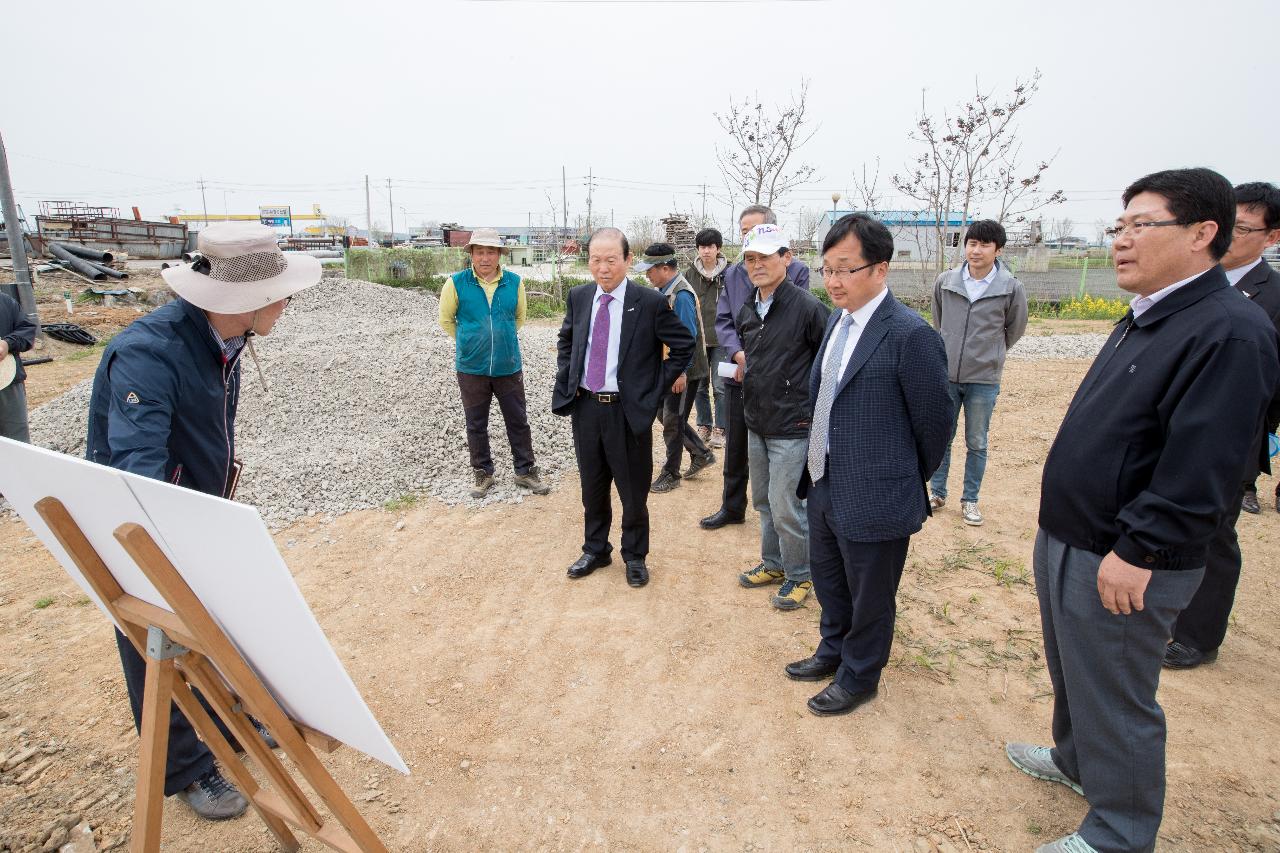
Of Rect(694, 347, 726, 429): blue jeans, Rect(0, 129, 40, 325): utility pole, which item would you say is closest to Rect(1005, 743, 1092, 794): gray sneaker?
Rect(694, 347, 726, 429): blue jeans

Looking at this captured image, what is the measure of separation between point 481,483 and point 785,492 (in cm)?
281

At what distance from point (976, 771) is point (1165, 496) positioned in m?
1.40

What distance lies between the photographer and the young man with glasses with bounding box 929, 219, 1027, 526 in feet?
15.0

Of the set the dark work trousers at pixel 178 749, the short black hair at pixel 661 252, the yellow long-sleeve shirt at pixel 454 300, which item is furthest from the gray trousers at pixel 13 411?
the short black hair at pixel 661 252

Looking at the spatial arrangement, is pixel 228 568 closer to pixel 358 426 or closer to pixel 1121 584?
pixel 1121 584

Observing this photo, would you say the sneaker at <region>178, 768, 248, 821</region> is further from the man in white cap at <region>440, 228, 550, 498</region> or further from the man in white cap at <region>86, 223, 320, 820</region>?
the man in white cap at <region>440, 228, 550, 498</region>

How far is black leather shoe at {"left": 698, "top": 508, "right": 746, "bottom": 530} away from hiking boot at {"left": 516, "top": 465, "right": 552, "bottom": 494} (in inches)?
56.0

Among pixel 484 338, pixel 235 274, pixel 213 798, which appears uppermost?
pixel 235 274

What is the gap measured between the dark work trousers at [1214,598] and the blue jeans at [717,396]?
3.09 m

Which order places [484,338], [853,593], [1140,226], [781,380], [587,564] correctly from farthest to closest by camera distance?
[484,338], [587,564], [781,380], [853,593], [1140,226]

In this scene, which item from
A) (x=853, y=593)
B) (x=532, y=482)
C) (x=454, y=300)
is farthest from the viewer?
(x=532, y=482)

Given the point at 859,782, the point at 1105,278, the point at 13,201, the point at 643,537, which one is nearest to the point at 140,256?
the point at 13,201

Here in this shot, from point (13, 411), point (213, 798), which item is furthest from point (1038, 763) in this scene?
point (13, 411)

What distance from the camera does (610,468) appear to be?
4.11 m
